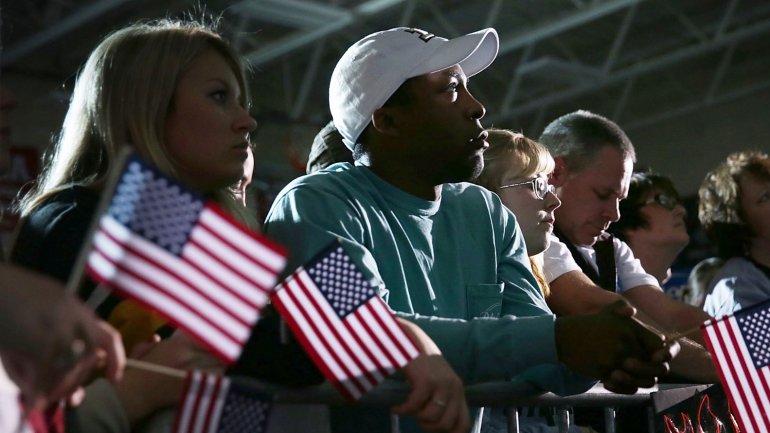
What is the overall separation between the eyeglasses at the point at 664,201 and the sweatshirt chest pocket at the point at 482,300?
253cm

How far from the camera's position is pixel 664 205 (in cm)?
516

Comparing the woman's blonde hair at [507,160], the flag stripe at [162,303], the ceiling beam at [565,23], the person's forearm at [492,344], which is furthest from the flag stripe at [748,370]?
the ceiling beam at [565,23]

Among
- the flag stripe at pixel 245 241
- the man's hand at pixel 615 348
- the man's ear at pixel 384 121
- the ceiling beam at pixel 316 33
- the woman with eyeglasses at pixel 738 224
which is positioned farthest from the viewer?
the ceiling beam at pixel 316 33

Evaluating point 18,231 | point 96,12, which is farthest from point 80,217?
point 96,12

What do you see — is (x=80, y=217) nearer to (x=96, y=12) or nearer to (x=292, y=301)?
(x=292, y=301)

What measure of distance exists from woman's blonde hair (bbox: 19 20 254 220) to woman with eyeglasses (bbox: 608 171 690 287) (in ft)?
9.63

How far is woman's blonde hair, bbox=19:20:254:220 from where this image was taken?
236cm

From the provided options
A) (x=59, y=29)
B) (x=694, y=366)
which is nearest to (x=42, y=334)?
(x=694, y=366)

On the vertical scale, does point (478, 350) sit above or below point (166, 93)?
below

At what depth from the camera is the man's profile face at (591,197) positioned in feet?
14.4

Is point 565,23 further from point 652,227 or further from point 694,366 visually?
point 694,366

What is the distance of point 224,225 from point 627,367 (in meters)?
1.05

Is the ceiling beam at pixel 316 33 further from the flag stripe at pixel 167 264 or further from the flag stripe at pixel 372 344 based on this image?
the flag stripe at pixel 167 264

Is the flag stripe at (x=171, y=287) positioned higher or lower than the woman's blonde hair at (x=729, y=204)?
lower
